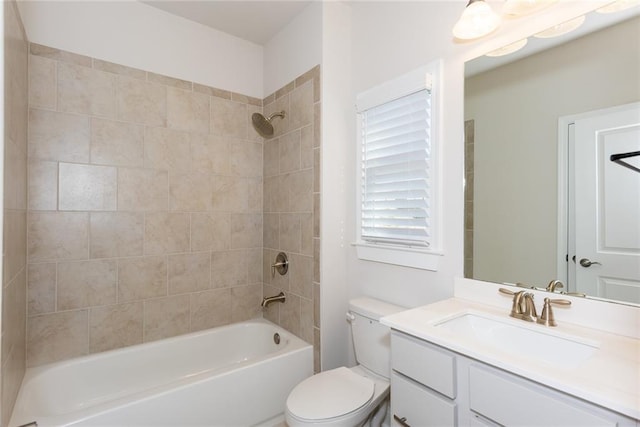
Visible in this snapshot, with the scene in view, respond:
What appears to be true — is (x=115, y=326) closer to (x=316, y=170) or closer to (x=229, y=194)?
(x=229, y=194)

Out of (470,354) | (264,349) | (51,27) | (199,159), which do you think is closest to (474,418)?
(470,354)

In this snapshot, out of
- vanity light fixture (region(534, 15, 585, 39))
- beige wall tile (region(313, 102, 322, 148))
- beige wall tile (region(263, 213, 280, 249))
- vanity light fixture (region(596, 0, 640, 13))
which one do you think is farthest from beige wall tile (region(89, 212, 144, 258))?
vanity light fixture (region(596, 0, 640, 13))

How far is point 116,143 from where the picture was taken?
2.01 m

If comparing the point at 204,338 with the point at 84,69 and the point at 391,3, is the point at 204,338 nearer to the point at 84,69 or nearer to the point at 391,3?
the point at 84,69

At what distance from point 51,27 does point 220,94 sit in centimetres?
99

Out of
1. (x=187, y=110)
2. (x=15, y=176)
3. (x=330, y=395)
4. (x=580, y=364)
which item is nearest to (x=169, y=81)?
(x=187, y=110)

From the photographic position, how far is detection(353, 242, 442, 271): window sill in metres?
1.64

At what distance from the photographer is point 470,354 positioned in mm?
980

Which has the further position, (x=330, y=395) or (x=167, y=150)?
(x=167, y=150)

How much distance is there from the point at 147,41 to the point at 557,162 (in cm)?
242

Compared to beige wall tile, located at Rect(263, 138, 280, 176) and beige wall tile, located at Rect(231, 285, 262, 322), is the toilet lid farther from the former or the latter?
beige wall tile, located at Rect(263, 138, 280, 176)

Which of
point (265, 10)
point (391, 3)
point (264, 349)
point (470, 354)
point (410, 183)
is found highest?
point (265, 10)

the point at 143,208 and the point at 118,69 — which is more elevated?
the point at 118,69

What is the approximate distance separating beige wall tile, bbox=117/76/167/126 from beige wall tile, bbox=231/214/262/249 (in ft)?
2.78
